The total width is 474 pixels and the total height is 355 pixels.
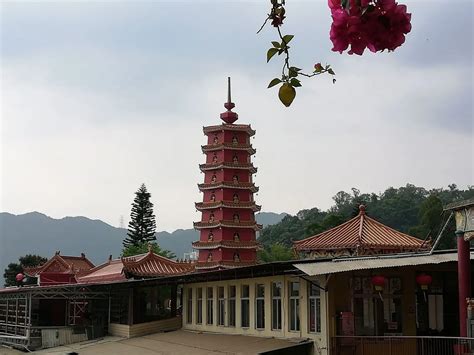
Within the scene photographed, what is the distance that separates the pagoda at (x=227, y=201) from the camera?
2936 centimetres

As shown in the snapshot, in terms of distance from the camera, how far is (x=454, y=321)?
13805 mm

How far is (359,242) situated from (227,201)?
955cm

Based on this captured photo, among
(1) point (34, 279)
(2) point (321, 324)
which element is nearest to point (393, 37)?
(2) point (321, 324)

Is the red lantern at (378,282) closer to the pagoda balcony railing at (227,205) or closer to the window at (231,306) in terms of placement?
the window at (231,306)

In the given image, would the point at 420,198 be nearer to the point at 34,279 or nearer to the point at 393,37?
the point at 34,279

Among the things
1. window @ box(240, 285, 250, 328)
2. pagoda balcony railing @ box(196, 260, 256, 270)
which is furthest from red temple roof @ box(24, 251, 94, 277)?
window @ box(240, 285, 250, 328)

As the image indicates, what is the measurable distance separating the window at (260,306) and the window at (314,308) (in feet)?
7.01

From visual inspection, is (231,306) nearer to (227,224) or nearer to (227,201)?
(227,224)

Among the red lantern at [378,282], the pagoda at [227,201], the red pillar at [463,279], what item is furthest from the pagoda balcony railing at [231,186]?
the red pillar at [463,279]

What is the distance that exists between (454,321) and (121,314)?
37.2 feet

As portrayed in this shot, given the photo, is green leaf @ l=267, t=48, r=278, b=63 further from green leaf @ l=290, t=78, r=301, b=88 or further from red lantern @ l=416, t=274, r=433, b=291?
red lantern @ l=416, t=274, r=433, b=291

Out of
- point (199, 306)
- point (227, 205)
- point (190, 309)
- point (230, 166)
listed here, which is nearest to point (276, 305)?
point (199, 306)

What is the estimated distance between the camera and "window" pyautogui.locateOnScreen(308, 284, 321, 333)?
13.0 m

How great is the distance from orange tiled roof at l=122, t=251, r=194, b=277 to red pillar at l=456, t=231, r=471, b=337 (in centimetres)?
1333
